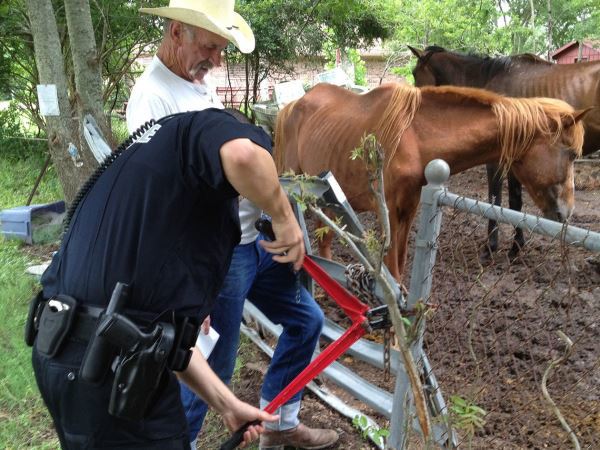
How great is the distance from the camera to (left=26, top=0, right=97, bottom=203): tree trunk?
5.88 m

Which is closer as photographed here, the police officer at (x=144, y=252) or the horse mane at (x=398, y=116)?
the police officer at (x=144, y=252)

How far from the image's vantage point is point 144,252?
134cm

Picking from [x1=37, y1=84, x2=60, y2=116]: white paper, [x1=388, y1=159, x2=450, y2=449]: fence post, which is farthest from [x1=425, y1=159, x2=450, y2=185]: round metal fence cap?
[x1=37, y1=84, x2=60, y2=116]: white paper

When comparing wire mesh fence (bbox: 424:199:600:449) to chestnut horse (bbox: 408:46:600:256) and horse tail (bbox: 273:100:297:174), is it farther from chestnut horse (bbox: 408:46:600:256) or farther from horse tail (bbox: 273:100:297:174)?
chestnut horse (bbox: 408:46:600:256)

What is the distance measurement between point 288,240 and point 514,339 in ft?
9.41

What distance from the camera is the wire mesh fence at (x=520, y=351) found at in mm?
2709

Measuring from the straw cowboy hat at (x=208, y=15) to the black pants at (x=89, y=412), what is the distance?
111cm

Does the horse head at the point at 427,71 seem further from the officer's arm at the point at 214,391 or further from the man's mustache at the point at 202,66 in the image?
the officer's arm at the point at 214,391

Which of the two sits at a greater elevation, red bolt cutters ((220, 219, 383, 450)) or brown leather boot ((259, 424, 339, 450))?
red bolt cutters ((220, 219, 383, 450))

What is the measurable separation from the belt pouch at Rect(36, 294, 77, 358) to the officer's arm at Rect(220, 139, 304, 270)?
497 millimetres

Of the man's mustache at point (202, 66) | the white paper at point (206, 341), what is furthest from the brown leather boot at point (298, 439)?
the man's mustache at point (202, 66)

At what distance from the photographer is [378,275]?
1.45 m

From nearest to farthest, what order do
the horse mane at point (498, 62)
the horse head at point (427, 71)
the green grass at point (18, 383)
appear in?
1. the green grass at point (18, 383)
2. the horse mane at point (498, 62)
3. the horse head at point (427, 71)

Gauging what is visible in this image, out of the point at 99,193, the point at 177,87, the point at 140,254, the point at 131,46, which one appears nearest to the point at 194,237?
the point at 140,254
